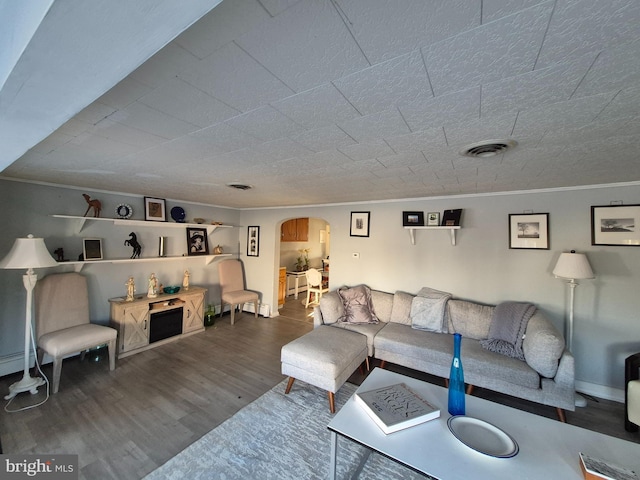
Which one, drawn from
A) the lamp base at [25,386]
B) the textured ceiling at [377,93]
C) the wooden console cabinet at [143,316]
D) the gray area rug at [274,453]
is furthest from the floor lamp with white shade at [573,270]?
the lamp base at [25,386]

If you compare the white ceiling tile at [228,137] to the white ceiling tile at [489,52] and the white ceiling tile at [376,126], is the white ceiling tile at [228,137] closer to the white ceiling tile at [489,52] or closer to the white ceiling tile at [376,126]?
the white ceiling tile at [376,126]

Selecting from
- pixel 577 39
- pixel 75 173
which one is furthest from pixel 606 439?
pixel 75 173

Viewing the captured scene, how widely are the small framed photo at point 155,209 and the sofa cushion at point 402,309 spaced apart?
3.78 metres

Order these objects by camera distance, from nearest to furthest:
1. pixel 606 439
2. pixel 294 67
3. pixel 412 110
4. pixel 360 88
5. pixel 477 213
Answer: pixel 294 67
pixel 360 88
pixel 412 110
pixel 606 439
pixel 477 213

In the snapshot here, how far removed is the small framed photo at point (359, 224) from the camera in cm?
395

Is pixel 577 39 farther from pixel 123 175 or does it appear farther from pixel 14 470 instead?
pixel 14 470

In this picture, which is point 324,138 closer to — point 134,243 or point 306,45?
point 306,45

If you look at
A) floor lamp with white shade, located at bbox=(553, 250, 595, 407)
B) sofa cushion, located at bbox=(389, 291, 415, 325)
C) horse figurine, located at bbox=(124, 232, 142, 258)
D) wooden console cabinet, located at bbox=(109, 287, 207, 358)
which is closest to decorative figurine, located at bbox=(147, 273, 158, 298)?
wooden console cabinet, located at bbox=(109, 287, 207, 358)

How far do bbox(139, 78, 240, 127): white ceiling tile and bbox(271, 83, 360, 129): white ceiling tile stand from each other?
0.87ft

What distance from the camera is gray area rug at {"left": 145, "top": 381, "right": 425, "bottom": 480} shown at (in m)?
1.67

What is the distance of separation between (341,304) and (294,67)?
2995 millimetres

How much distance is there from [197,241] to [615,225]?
5.58 metres

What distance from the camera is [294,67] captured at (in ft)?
2.88

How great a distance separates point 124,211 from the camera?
3551mm
